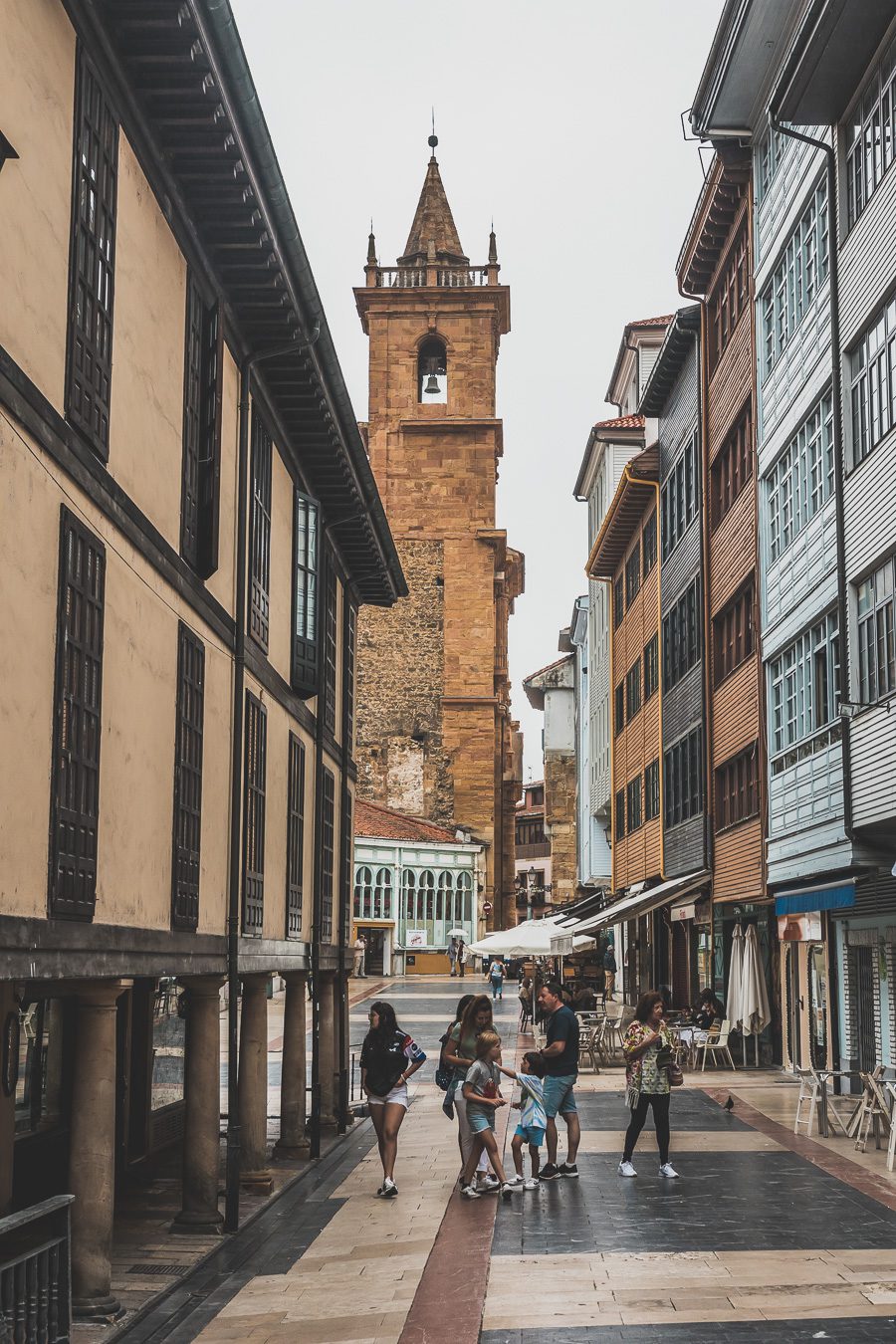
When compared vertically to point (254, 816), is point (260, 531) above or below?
above

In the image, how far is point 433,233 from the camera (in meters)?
80.2

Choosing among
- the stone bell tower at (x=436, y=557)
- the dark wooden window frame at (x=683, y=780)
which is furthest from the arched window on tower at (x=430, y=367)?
the dark wooden window frame at (x=683, y=780)

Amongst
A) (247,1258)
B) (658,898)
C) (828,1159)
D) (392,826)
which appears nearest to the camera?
(247,1258)

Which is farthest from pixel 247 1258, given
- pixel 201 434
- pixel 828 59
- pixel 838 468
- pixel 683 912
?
pixel 683 912

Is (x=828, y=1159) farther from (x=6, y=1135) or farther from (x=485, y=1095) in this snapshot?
(x=6, y=1135)

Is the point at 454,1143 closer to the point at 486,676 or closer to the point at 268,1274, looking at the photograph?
the point at 268,1274

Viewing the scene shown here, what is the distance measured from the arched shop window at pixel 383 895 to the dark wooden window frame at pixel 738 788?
1538 inches

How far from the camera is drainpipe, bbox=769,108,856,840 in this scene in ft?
62.4

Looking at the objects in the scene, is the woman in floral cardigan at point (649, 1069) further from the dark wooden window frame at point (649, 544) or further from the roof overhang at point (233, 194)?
the dark wooden window frame at point (649, 544)

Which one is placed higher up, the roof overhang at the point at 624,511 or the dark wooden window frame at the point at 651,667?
the roof overhang at the point at 624,511

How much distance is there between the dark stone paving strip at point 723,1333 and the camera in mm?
8719

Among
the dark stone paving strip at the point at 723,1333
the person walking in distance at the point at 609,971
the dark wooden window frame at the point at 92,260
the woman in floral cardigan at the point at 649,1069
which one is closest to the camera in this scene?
the dark stone paving strip at the point at 723,1333

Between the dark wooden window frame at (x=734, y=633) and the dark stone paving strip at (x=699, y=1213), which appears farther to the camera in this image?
the dark wooden window frame at (x=734, y=633)

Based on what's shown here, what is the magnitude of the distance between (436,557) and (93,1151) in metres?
66.9
